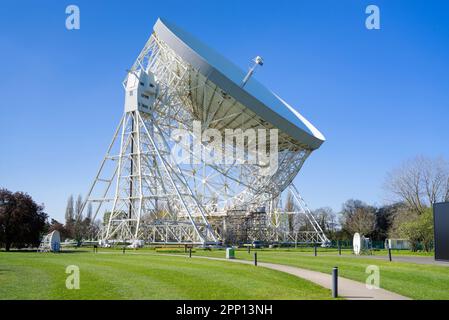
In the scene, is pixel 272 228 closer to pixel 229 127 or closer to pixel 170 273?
pixel 229 127

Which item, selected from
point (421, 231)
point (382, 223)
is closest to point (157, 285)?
point (421, 231)

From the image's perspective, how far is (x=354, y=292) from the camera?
39.7ft

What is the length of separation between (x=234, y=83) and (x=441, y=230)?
17174 millimetres

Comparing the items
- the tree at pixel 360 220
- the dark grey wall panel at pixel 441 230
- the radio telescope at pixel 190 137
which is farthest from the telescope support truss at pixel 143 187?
the tree at pixel 360 220

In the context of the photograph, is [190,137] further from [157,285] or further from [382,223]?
[382,223]

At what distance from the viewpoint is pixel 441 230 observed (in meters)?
26.1

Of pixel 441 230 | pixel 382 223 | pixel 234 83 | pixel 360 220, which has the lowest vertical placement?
pixel 382 223

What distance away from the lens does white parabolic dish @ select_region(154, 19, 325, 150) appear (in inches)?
1266

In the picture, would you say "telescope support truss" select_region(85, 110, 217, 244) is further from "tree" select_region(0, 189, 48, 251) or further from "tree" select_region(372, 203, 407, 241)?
"tree" select_region(372, 203, 407, 241)

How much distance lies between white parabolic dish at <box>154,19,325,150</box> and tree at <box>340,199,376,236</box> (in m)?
42.7

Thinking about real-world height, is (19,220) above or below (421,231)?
above

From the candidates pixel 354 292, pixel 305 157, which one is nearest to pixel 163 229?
pixel 305 157

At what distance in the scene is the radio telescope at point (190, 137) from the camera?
3503 centimetres
